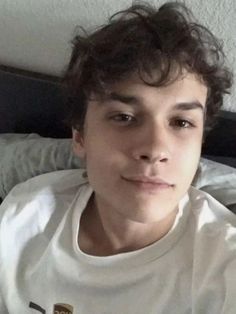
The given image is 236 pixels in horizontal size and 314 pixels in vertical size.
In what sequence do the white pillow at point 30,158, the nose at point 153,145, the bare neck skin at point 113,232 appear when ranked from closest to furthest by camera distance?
the nose at point 153,145 < the bare neck skin at point 113,232 < the white pillow at point 30,158

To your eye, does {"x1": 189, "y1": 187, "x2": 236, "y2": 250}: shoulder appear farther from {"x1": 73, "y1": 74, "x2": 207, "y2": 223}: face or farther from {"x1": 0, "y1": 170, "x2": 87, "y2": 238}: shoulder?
{"x1": 0, "y1": 170, "x2": 87, "y2": 238}: shoulder

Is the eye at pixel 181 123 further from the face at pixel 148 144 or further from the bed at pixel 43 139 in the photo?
the bed at pixel 43 139

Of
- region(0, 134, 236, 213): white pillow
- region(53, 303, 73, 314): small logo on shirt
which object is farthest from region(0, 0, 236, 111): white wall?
region(53, 303, 73, 314): small logo on shirt

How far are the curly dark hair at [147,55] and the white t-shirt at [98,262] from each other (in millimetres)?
163

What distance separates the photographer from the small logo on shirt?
1011mm

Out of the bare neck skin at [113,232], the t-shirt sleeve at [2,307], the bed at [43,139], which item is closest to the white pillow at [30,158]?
the bed at [43,139]

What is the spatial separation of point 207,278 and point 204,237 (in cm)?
7

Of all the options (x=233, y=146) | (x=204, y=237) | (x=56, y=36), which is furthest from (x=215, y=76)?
(x=56, y=36)

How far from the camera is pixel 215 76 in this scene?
99cm

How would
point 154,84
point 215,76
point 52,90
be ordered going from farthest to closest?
1. point 52,90
2. point 215,76
3. point 154,84

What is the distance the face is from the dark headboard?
274 mm

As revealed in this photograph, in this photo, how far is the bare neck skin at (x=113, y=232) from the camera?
1.00 meters

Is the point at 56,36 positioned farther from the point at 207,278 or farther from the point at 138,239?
the point at 207,278

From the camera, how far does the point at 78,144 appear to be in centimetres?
104
